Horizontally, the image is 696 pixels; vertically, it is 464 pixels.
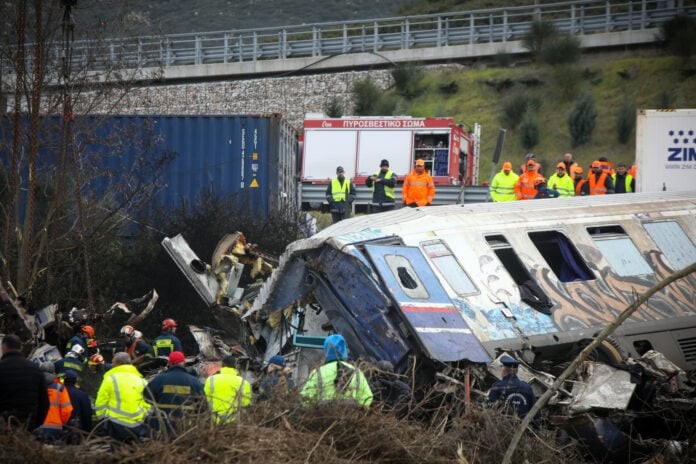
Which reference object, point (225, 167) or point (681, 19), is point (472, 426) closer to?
point (225, 167)

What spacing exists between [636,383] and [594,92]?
122 feet

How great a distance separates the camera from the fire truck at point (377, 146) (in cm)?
2988

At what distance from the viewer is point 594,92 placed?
47719mm

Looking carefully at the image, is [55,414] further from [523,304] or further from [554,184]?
[554,184]

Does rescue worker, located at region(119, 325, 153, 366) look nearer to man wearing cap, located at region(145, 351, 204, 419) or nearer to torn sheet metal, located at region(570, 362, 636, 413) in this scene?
man wearing cap, located at region(145, 351, 204, 419)

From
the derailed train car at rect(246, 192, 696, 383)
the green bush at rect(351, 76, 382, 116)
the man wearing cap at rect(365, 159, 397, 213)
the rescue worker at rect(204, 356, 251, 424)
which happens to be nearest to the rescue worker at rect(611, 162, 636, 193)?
the man wearing cap at rect(365, 159, 397, 213)

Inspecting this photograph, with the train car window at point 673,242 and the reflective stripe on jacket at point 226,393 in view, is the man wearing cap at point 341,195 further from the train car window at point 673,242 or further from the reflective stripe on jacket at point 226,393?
the reflective stripe on jacket at point 226,393

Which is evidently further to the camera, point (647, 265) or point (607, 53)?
point (607, 53)

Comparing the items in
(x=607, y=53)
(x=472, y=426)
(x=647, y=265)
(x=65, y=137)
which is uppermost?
(x=607, y=53)

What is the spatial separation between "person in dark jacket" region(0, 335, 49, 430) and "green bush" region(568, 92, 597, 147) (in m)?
35.6

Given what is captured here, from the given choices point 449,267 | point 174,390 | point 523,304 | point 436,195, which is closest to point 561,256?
point 523,304

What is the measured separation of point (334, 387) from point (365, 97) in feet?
123

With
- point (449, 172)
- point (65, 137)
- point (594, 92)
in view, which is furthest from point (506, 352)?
point (594, 92)

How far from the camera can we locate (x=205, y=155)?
2439 centimetres
